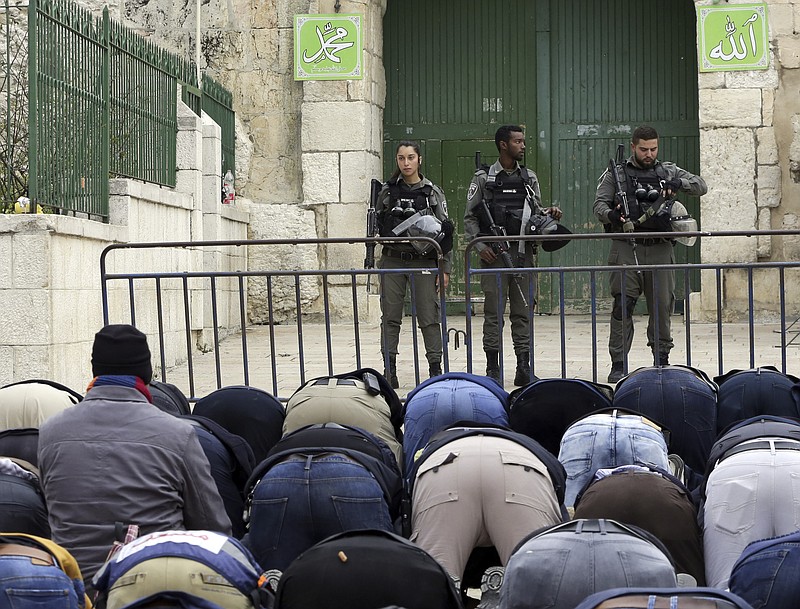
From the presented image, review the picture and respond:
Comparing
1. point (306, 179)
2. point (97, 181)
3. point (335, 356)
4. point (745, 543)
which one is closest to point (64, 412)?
point (745, 543)

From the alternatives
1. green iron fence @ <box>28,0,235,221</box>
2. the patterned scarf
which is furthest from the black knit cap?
green iron fence @ <box>28,0,235,221</box>

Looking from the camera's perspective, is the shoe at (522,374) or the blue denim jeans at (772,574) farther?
the shoe at (522,374)

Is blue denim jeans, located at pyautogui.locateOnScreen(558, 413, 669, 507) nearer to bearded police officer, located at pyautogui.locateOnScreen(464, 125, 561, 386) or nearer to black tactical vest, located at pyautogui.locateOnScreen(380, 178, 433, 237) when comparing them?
bearded police officer, located at pyautogui.locateOnScreen(464, 125, 561, 386)

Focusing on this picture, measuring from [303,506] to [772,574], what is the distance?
1520 millimetres

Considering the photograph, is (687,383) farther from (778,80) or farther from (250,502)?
(778,80)

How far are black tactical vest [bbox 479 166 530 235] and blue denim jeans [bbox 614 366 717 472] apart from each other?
3.60m

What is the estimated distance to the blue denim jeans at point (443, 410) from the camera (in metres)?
5.21

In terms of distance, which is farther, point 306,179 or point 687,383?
point 306,179

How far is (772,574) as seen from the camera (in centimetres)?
320

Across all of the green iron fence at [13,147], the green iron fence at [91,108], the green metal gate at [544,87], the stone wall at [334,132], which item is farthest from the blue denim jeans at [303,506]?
the green metal gate at [544,87]

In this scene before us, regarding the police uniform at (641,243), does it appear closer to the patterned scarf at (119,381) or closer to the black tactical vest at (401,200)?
the black tactical vest at (401,200)

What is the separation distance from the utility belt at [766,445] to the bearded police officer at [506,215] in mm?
4846

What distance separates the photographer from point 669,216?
8.90m

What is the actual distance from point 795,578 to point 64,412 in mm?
2429
